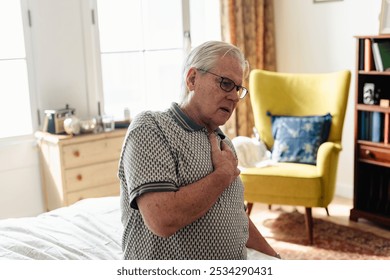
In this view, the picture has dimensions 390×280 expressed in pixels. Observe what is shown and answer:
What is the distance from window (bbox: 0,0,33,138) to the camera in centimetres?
314

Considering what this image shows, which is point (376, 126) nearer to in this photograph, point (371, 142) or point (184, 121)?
point (371, 142)

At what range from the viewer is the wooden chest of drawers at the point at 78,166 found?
10.2ft

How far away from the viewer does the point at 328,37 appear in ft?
12.3

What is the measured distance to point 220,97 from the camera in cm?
133

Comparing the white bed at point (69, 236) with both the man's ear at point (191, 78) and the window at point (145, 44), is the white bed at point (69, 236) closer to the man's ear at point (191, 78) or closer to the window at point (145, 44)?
the man's ear at point (191, 78)

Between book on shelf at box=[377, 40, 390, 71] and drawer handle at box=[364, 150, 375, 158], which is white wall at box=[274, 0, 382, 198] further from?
drawer handle at box=[364, 150, 375, 158]

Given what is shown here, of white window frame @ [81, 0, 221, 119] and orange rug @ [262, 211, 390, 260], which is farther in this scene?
white window frame @ [81, 0, 221, 119]

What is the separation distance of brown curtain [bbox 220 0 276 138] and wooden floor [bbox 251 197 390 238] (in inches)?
30.5

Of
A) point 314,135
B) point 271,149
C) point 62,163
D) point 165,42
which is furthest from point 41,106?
point 314,135

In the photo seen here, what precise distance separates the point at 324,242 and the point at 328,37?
5.44ft

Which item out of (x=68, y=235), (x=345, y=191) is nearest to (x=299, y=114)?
(x=345, y=191)

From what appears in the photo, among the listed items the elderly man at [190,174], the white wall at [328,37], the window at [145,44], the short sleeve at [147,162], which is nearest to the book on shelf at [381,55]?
the white wall at [328,37]

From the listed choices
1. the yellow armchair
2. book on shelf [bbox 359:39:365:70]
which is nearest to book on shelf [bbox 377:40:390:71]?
book on shelf [bbox 359:39:365:70]

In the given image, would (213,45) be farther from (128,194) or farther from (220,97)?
(128,194)
